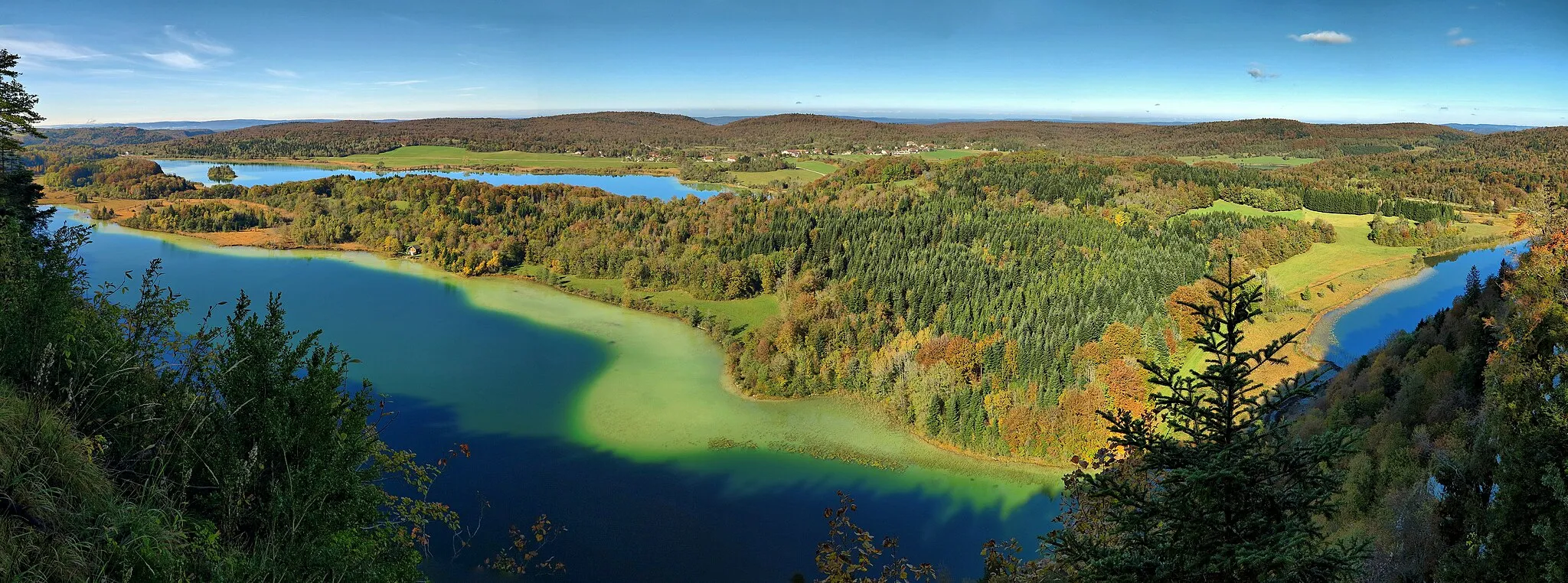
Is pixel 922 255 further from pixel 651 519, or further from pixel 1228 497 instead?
pixel 1228 497

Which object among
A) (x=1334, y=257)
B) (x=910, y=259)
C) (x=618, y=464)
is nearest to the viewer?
(x=618, y=464)

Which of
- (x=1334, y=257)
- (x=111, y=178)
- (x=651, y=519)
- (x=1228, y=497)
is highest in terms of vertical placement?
(x=111, y=178)

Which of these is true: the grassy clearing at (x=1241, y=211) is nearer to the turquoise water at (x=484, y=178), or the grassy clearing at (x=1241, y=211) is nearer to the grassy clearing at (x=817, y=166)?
the grassy clearing at (x=817, y=166)

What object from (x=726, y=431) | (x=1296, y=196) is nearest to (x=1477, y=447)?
(x=726, y=431)

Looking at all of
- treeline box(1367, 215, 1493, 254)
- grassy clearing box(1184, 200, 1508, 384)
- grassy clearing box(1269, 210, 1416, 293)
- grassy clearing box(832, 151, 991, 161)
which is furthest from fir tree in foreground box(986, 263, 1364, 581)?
grassy clearing box(832, 151, 991, 161)

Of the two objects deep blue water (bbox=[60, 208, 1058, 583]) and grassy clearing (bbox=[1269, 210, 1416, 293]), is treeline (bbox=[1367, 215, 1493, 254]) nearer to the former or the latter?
grassy clearing (bbox=[1269, 210, 1416, 293])

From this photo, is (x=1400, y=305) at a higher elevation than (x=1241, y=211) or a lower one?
lower

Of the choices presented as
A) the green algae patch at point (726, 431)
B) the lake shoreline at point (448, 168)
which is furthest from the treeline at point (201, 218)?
the green algae patch at point (726, 431)
